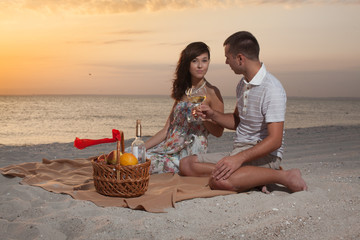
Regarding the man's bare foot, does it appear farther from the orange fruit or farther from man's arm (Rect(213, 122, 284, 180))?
the orange fruit

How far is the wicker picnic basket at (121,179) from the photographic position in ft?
11.9

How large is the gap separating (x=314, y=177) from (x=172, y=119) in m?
2.14

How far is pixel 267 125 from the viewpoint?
3730 millimetres

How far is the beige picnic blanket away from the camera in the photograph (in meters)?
3.60

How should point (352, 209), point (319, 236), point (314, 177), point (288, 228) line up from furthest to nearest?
point (314, 177), point (352, 209), point (288, 228), point (319, 236)

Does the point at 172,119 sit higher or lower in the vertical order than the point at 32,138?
higher

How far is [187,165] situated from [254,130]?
44.5 inches

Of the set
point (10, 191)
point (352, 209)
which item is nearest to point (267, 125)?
point (352, 209)

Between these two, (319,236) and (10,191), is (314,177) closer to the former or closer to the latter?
(319,236)

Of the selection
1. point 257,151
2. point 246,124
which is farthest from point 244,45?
point 257,151

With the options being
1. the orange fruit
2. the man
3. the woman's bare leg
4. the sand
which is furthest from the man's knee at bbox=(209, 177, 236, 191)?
the orange fruit

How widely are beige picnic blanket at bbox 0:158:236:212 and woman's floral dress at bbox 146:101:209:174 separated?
0.66ft

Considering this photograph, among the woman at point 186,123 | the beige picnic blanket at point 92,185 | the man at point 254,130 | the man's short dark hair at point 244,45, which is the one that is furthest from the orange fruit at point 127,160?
the man's short dark hair at point 244,45

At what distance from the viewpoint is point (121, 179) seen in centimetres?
367
